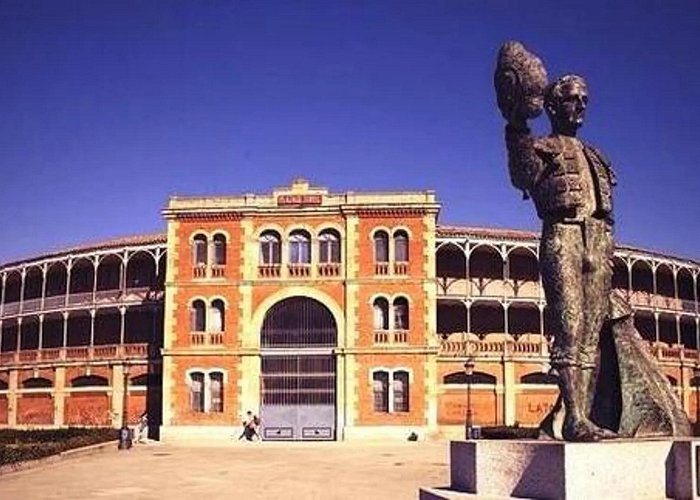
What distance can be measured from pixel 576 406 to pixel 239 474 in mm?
14197

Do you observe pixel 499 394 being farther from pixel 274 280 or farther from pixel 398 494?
pixel 398 494

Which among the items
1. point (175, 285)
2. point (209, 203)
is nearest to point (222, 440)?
point (175, 285)

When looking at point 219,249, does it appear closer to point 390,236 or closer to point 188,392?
point 188,392

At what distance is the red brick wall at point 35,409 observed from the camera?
1646 inches

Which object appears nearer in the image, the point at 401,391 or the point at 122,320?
the point at 401,391

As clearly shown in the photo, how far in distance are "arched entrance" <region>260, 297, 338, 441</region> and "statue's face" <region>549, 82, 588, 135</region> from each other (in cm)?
2978

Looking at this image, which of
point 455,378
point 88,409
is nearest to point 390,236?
point 455,378

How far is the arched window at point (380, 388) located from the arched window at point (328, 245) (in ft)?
17.3

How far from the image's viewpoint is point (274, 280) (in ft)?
122

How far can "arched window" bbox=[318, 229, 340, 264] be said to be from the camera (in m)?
37.2

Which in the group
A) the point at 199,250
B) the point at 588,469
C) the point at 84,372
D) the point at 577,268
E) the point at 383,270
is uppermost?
the point at 199,250

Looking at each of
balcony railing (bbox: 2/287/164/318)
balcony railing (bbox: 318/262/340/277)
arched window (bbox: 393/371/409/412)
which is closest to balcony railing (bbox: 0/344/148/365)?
balcony railing (bbox: 2/287/164/318)

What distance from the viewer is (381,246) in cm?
3700

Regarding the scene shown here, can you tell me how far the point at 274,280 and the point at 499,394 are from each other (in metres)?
10.9
